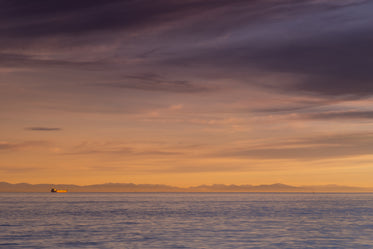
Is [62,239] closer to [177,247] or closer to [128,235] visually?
[128,235]

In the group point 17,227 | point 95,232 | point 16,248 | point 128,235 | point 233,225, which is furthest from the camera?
point 233,225

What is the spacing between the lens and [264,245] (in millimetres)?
52156

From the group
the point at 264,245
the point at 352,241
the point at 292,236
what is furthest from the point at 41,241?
the point at 352,241

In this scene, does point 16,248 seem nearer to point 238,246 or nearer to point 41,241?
point 41,241

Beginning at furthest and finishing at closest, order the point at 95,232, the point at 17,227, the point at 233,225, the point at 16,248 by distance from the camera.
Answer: the point at 233,225, the point at 17,227, the point at 95,232, the point at 16,248

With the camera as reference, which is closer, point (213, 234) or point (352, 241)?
point (352, 241)

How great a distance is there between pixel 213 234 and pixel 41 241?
21.9 meters

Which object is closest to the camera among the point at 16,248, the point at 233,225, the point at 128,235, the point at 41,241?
the point at 16,248

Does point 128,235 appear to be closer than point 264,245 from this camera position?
No

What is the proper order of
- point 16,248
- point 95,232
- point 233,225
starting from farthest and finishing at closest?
1. point 233,225
2. point 95,232
3. point 16,248

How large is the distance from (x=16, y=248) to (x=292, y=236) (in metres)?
33.9

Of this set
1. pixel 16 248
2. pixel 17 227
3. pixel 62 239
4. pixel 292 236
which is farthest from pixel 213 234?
pixel 17 227

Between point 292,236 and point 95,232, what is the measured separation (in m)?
26.7

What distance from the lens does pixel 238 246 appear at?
5131 cm
